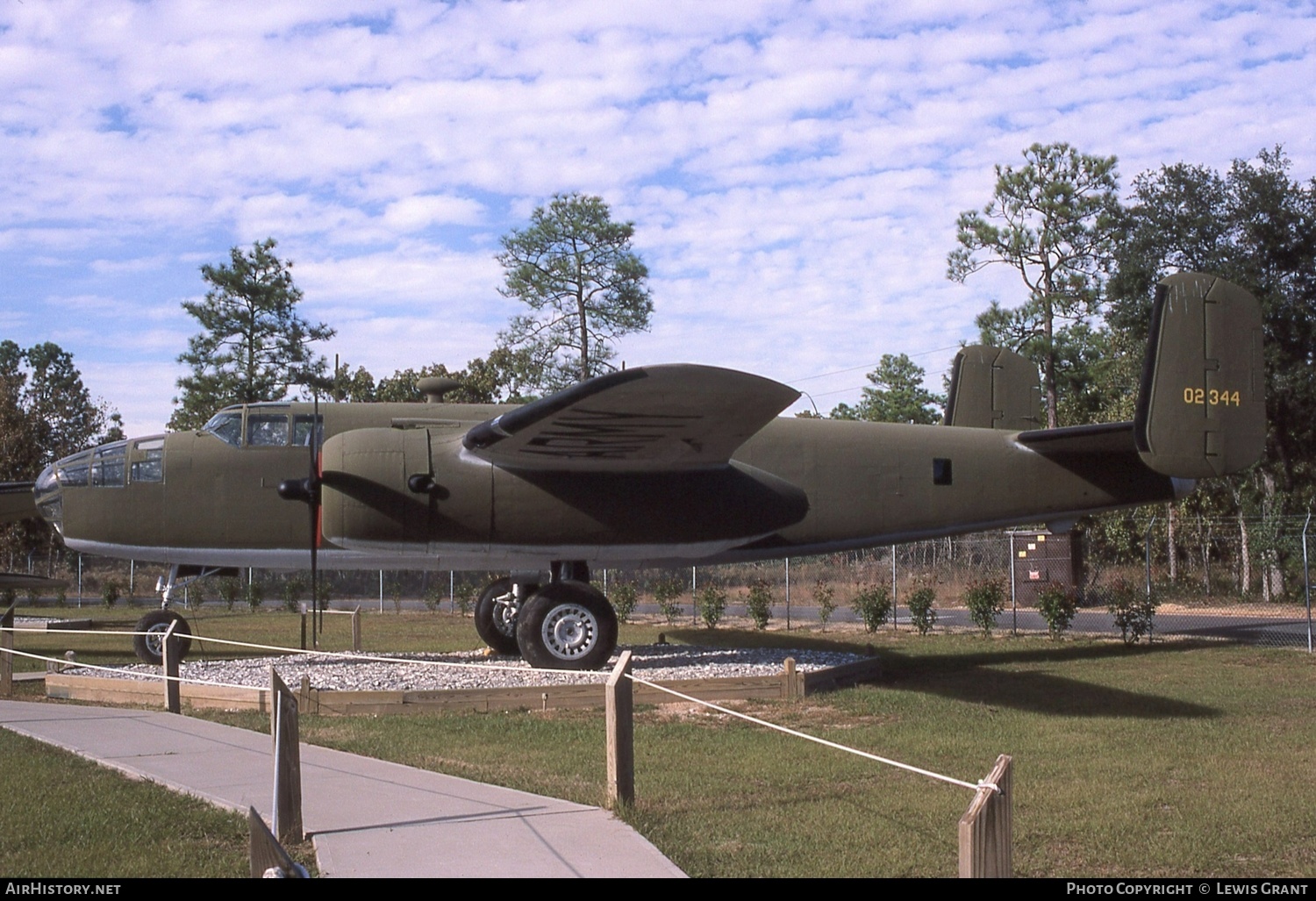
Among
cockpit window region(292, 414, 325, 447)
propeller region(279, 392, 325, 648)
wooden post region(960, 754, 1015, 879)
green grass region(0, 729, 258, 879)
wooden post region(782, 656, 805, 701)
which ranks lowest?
wooden post region(782, 656, 805, 701)

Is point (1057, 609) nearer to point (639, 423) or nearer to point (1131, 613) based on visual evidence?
point (1131, 613)

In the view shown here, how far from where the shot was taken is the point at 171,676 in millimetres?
10953

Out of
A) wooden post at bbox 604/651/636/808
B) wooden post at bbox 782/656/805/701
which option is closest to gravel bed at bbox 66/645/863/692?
wooden post at bbox 782/656/805/701

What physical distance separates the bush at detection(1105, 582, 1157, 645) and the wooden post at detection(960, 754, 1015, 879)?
613 inches

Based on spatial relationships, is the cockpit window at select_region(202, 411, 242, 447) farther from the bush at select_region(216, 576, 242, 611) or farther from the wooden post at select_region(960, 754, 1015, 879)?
the bush at select_region(216, 576, 242, 611)

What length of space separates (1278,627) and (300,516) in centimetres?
1693

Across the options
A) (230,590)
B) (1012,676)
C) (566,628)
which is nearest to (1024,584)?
(1012,676)

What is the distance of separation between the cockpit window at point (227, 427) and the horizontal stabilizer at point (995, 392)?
34.4 ft

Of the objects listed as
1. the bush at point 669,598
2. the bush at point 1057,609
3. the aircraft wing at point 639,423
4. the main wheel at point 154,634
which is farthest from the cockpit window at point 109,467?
the bush at point 1057,609

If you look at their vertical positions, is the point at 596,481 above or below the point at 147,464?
below

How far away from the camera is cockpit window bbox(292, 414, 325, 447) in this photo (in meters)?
13.4

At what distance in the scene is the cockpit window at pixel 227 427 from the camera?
13.4 metres

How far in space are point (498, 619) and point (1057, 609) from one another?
9.69 metres

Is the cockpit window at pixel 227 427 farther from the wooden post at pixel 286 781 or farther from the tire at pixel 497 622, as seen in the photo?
the wooden post at pixel 286 781
